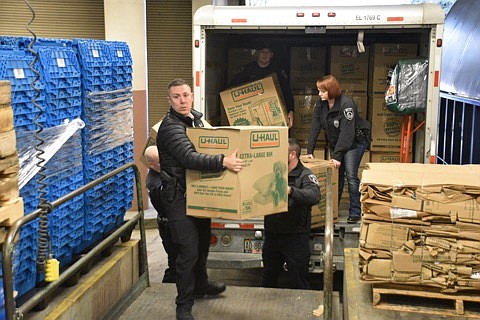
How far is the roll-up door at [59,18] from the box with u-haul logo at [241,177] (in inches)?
281

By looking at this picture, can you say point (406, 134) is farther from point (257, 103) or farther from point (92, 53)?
point (92, 53)

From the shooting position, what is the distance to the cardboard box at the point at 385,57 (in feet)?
24.2

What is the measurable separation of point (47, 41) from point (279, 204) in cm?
222

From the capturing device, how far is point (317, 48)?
321 inches

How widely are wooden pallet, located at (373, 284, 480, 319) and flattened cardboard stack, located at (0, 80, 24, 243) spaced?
8.16ft

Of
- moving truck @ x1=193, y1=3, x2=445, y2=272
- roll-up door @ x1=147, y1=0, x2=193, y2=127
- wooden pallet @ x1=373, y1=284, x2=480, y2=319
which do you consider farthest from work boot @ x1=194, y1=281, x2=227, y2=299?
roll-up door @ x1=147, y1=0, x2=193, y2=127

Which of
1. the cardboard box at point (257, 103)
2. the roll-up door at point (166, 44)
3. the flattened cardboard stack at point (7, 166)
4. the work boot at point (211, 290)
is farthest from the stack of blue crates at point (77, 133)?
the roll-up door at point (166, 44)

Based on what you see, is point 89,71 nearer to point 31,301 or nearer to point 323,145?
point 31,301

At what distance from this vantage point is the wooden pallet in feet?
14.0

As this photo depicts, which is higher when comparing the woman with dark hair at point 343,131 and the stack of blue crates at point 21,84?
the stack of blue crates at point 21,84

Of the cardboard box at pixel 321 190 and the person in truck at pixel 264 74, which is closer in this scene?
the cardboard box at pixel 321 190

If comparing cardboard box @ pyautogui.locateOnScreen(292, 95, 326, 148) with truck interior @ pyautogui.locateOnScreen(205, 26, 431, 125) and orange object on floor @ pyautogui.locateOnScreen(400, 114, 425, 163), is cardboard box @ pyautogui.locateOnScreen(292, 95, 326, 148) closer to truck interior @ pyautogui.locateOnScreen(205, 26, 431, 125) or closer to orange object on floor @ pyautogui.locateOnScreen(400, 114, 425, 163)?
truck interior @ pyautogui.locateOnScreen(205, 26, 431, 125)

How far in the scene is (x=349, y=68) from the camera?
7.81 m

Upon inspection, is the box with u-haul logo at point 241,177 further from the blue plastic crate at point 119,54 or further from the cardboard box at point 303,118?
the cardboard box at point 303,118
